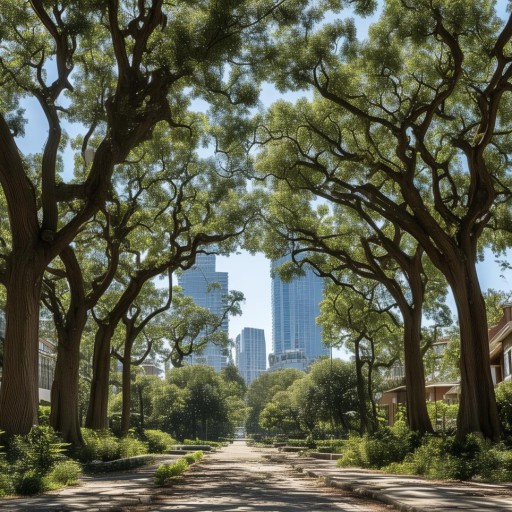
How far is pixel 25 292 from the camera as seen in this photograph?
55.9 ft

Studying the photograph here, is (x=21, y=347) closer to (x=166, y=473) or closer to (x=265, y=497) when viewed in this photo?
(x=166, y=473)

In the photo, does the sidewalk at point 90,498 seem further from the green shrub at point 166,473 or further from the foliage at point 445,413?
the foliage at point 445,413

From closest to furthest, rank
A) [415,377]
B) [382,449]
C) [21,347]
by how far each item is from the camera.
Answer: [21,347], [382,449], [415,377]

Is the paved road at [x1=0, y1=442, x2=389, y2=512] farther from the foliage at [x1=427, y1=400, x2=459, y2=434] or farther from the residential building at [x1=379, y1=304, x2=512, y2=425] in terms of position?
the residential building at [x1=379, y1=304, x2=512, y2=425]

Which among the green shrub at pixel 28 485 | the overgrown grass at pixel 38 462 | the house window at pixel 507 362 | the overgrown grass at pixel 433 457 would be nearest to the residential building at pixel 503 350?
the house window at pixel 507 362

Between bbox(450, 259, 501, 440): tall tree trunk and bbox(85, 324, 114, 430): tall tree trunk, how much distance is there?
48.6ft

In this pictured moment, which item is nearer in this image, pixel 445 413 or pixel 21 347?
pixel 21 347

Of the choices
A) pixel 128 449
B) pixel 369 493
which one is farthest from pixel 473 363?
pixel 128 449

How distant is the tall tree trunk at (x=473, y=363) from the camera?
65.8ft

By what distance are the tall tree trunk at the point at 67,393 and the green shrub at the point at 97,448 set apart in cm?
64

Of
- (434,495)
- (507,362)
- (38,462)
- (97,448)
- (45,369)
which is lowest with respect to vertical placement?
(434,495)

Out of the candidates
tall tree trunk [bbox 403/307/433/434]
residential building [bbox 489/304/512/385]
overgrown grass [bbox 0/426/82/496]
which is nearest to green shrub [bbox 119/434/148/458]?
overgrown grass [bbox 0/426/82/496]

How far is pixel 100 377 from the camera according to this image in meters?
29.8

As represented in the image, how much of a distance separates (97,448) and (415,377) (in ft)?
37.6
